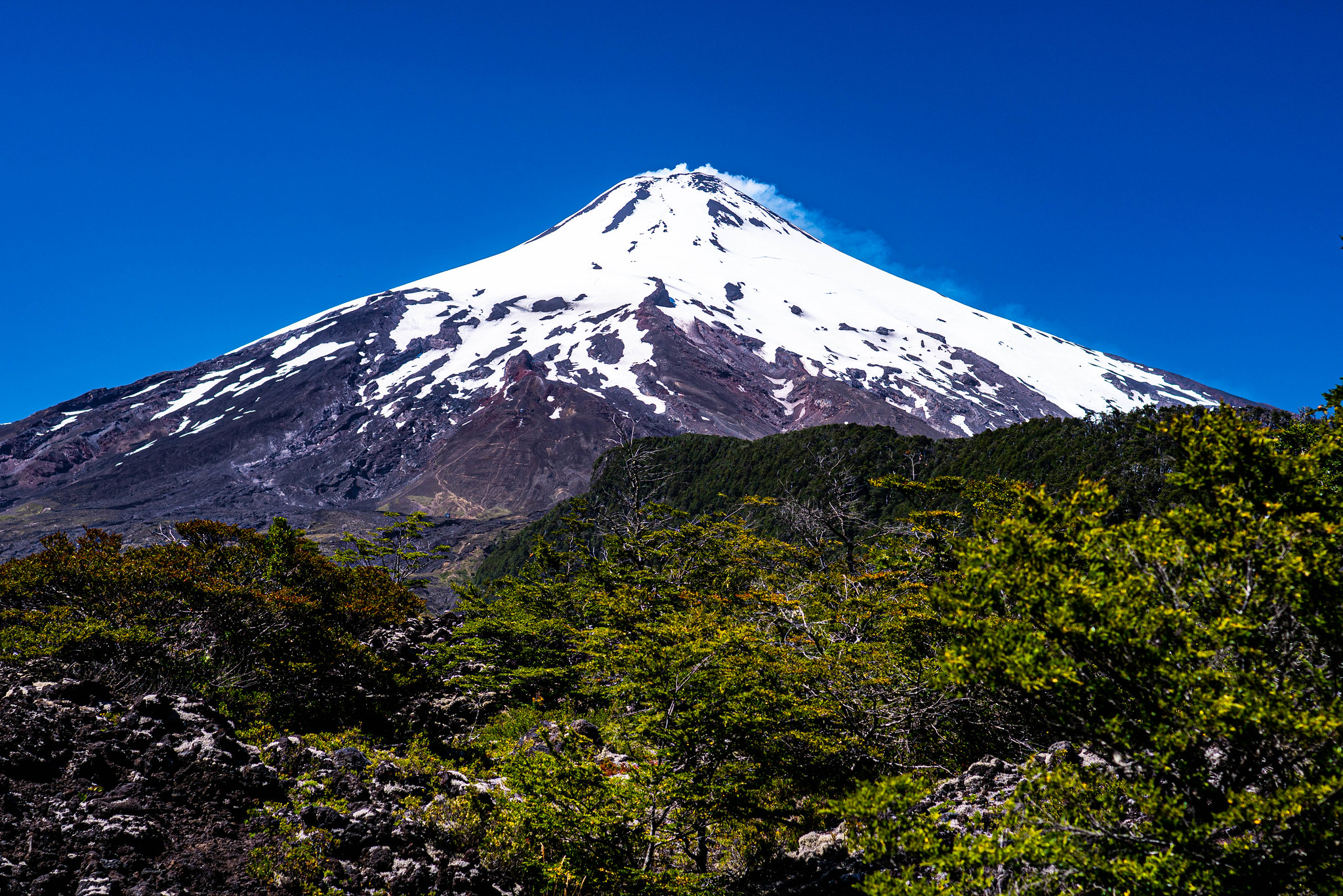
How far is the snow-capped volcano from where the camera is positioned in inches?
4779

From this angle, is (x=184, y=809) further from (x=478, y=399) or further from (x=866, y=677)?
(x=478, y=399)

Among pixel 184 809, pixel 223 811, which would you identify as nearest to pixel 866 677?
pixel 223 811

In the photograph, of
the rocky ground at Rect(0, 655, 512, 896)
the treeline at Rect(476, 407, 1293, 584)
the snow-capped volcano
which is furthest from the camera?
the snow-capped volcano

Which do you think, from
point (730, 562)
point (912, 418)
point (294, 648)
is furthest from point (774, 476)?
point (912, 418)

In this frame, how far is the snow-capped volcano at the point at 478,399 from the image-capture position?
121375 millimetres

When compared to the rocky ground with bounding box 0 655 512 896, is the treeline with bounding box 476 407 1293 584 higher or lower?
higher

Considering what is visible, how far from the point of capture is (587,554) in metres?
23.8

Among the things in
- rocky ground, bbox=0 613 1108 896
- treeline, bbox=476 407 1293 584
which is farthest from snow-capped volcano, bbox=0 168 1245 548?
rocky ground, bbox=0 613 1108 896

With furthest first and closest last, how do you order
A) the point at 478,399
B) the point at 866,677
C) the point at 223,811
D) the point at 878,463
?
1. the point at 478,399
2. the point at 878,463
3. the point at 866,677
4. the point at 223,811

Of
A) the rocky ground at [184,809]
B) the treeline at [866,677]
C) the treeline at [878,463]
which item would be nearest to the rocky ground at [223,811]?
the rocky ground at [184,809]

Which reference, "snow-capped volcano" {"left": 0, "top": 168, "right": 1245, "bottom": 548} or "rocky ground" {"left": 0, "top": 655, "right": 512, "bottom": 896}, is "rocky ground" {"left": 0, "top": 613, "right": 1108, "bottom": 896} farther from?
"snow-capped volcano" {"left": 0, "top": 168, "right": 1245, "bottom": 548}

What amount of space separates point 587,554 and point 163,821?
51.8 ft

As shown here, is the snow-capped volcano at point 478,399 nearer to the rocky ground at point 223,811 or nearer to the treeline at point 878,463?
the treeline at point 878,463

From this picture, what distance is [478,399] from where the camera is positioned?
144 m
